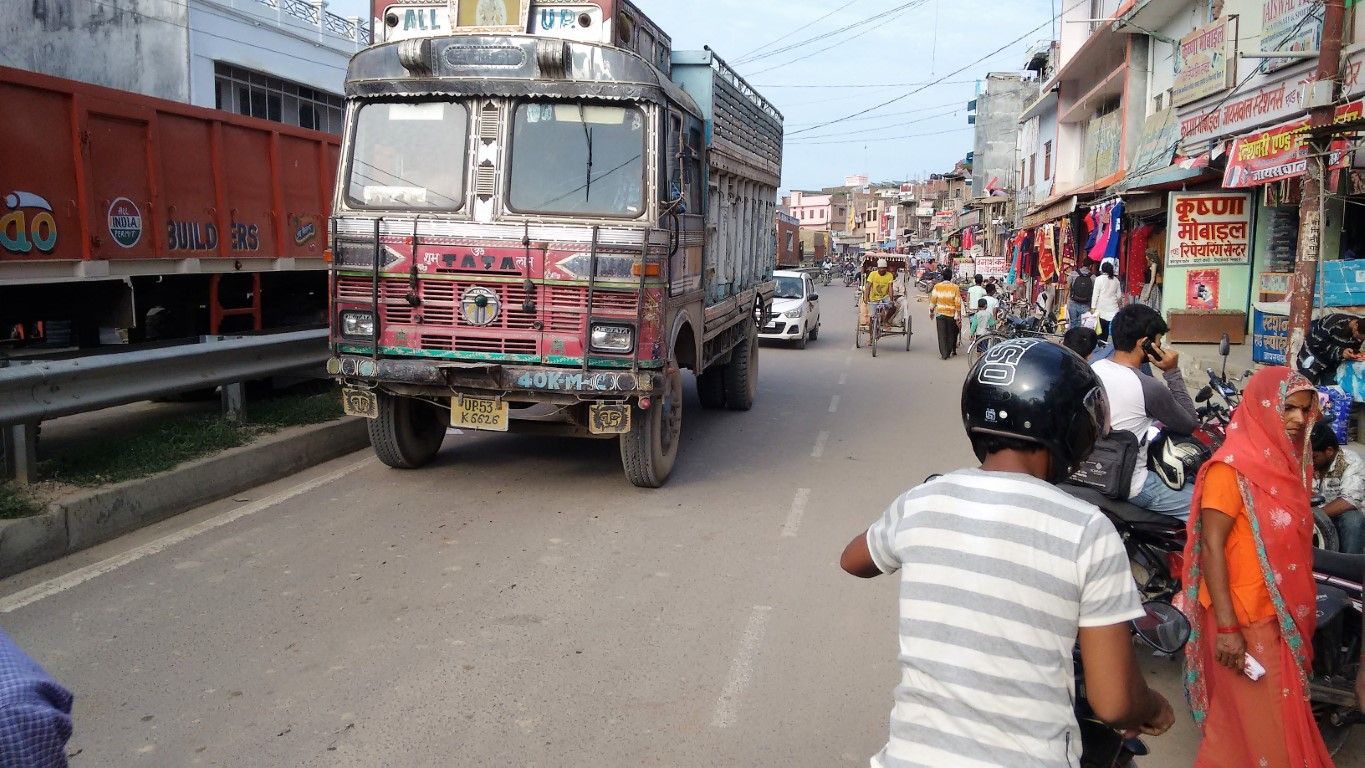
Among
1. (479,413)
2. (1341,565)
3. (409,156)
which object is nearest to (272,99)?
(409,156)

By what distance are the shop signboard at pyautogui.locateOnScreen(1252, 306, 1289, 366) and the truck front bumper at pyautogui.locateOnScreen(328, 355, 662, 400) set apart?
833 centimetres

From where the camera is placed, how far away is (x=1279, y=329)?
470 inches

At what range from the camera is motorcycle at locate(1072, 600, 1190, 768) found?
208 cm

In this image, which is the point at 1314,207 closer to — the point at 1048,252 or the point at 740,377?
the point at 740,377

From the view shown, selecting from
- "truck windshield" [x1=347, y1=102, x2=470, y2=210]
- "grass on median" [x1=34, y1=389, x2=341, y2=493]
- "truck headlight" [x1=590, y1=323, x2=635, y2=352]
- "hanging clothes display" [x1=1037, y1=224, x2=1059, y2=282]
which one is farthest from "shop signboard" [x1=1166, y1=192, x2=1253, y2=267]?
"grass on median" [x1=34, y1=389, x2=341, y2=493]

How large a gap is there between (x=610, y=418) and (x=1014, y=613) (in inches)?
209

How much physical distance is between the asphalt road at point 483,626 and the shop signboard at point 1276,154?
20.3ft

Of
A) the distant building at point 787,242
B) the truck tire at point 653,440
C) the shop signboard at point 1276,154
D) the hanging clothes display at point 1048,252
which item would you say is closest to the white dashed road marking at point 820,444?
the truck tire at point 653,440

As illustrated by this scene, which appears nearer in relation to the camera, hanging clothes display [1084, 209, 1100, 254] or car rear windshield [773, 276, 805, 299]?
car rear windshield [773, 276, 805, 299]

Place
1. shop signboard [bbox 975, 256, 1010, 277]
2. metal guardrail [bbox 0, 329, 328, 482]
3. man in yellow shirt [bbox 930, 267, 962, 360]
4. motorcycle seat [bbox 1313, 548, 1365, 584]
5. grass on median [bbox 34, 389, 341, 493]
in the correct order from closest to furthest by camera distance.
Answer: motorcycle seat [bbox 1313, 548, 1365, 584]
metal guardrail [bbox 0, 329, 328, 482]
grass on median [bbox 34, 389, 341, 493]
man in yellow shirt [bbox 930, 267, 962, 360]
shop signboard [bbox 975, 256, 1010, 277]

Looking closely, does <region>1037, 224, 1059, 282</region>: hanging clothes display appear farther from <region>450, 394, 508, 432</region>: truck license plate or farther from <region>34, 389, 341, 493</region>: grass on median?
<region>450, 394, 508, 432</region>: truck license plate

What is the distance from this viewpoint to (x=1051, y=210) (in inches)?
1046

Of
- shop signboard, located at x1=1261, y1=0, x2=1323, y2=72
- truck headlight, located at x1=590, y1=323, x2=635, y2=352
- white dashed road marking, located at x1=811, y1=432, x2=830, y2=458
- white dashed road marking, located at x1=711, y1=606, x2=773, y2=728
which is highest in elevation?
shop signboard, located at x1=1261, y1=0, x2=1323, y2=72

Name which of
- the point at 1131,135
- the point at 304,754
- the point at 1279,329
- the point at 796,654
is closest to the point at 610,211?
the point at 796,654
